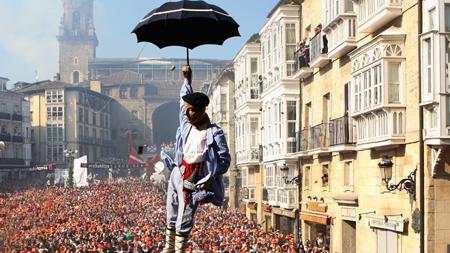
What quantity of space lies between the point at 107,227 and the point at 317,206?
11622mm

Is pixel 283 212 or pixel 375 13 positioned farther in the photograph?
pixel 283 212

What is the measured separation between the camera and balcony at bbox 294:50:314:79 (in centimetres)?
2973

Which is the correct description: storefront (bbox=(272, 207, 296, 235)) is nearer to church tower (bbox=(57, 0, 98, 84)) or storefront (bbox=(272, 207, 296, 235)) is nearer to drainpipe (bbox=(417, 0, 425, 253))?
drainpipe (bbox=(417, 0, 425, 253))

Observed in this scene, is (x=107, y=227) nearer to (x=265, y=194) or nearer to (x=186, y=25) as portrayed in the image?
(x=265, y=194)

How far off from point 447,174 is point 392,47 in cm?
379

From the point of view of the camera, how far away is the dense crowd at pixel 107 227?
2806 centimetres

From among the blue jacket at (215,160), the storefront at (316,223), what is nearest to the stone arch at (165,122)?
the storefront at (316,223)

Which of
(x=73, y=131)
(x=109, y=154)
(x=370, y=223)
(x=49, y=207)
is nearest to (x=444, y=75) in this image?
(x=370, y=223)

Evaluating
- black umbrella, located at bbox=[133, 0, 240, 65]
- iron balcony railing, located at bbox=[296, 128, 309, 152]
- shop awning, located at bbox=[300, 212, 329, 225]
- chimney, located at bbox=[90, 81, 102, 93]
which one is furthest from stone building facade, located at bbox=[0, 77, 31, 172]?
black umbrella, located at bbox=[133, 0, 240, 65]

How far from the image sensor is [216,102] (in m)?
63.2

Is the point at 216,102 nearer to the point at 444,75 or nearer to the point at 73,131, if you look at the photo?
the point at 444,75

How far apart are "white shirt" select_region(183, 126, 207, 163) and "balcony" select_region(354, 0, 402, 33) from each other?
12934mm

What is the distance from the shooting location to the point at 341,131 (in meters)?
24.6

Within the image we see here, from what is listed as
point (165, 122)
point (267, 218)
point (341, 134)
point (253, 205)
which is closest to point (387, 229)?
point (341, 134)
